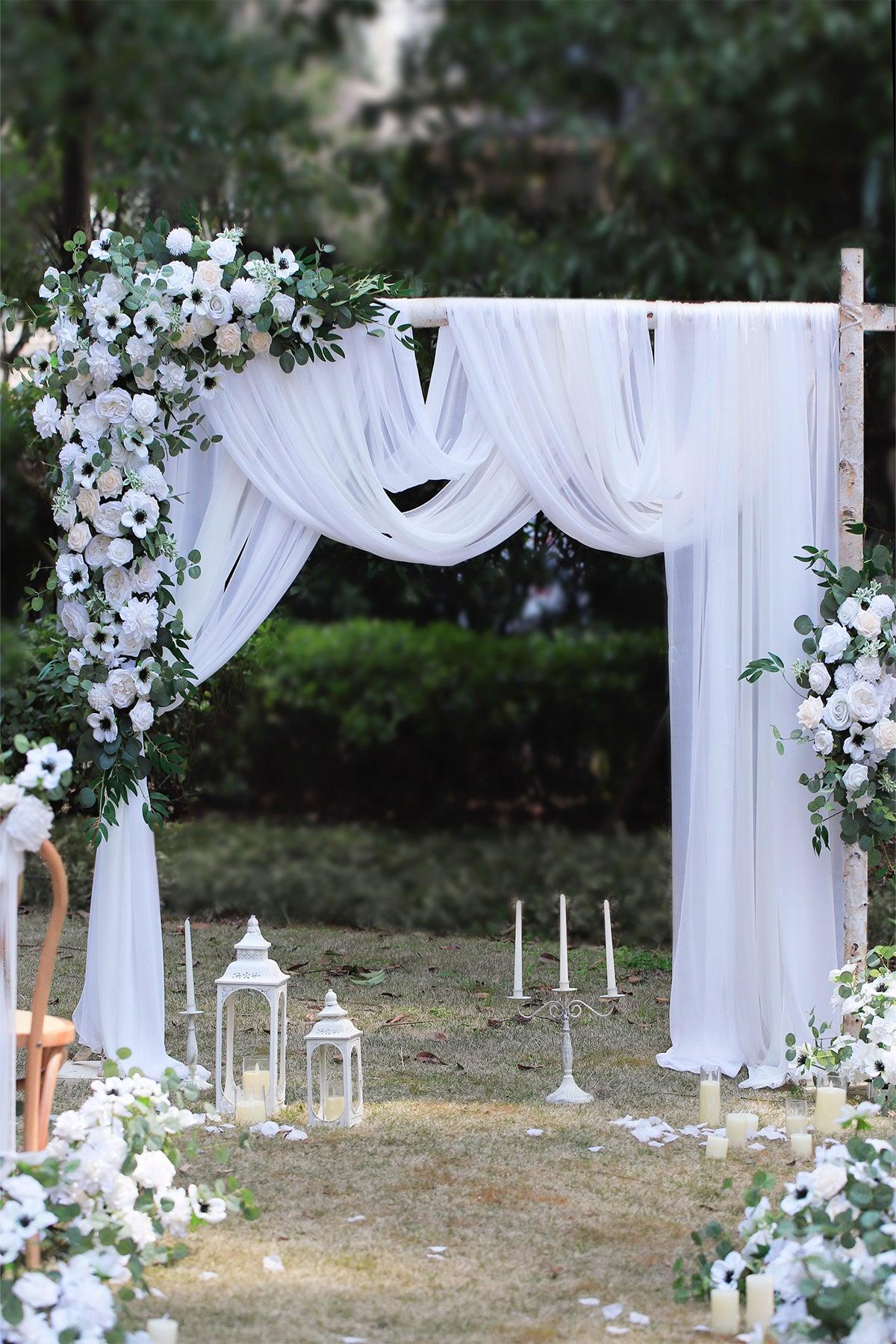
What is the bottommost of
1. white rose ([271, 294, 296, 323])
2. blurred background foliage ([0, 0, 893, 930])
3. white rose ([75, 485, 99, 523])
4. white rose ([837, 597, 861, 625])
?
white rose ([837, 597, 861, 625])

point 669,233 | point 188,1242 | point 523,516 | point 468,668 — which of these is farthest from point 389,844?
point 188,1242

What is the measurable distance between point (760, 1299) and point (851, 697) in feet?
5.53

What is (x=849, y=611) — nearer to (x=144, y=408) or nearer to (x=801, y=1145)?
(x=801, y=1145)

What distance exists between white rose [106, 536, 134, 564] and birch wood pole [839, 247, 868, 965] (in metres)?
1.81

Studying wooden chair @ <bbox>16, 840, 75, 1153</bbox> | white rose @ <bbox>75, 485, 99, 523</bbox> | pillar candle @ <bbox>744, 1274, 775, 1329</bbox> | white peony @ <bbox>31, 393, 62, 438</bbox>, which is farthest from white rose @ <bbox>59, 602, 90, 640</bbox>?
pillar candle @ <bbox>744, 1274, 775, 1329</bbox>

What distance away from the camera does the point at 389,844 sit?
880 centimetres

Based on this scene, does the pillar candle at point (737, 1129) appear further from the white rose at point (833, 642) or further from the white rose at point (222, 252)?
the white rose at point (222, 252)

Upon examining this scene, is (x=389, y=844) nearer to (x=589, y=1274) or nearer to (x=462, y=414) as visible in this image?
(x=462, y=414)

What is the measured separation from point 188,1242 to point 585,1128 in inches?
41.1

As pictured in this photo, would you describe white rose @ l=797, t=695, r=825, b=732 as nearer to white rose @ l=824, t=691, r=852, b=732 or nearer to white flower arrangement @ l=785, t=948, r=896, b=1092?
white rose @ l=824, t=691, r=852, b=732

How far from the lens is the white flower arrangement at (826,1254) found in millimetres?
2057

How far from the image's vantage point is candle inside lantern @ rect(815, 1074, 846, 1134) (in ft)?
10.7

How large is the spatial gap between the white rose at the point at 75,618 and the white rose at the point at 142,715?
23cm

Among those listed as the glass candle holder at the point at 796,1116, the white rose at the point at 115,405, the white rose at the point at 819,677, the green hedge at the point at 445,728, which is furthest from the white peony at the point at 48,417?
the green hedge at the point at 445,728
